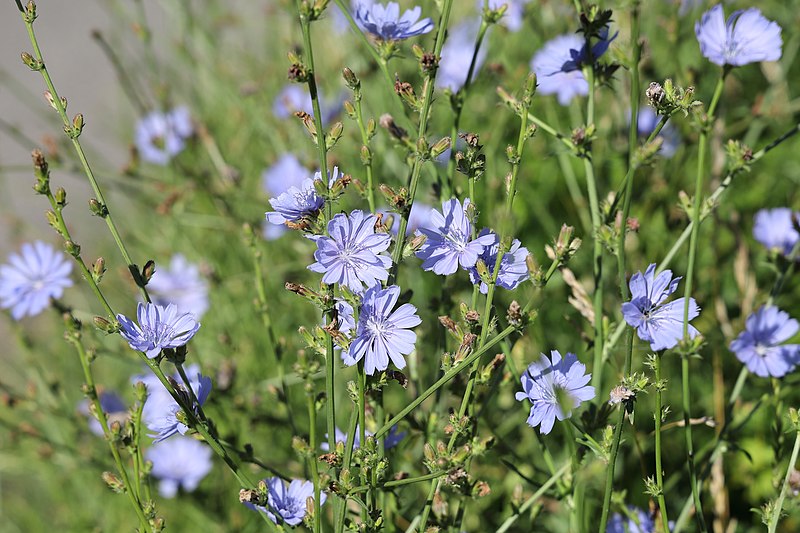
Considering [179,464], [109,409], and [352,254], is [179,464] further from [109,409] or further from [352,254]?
[352,254]

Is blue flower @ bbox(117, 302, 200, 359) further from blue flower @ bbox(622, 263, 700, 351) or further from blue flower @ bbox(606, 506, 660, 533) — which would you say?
blue flower @ bbox(606, 506, 660, 533)

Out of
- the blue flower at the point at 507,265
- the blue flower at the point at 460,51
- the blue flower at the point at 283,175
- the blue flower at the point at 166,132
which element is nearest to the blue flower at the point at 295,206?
the blue flower at the point at 507,265

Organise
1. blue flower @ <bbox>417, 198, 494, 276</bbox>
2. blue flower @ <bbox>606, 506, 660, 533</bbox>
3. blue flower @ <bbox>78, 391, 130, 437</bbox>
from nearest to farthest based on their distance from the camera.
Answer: blue flower @ <bbox>417, 198, 494, 276</bbox>, blue flower @ <bbox>606, 506, 660, 533</bbox>, blue flower @ <bbox>78, 391, 130, 437</bbox>

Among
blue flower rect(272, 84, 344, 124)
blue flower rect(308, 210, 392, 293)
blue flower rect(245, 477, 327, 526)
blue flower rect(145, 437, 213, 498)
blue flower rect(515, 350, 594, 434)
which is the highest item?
blue flower rect(272, 84, 344, 124)

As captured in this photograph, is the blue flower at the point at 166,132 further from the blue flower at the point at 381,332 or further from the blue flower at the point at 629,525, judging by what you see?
the blue flower at the point at 629,525

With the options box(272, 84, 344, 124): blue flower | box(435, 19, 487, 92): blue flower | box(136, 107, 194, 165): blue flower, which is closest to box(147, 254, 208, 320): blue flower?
box(136, 107, 194, 165): blue flower

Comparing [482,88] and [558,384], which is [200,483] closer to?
[558,384]

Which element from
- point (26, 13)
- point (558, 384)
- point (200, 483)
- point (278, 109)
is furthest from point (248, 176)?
point (558, 384)

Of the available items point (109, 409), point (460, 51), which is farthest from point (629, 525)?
point (460, 51)
